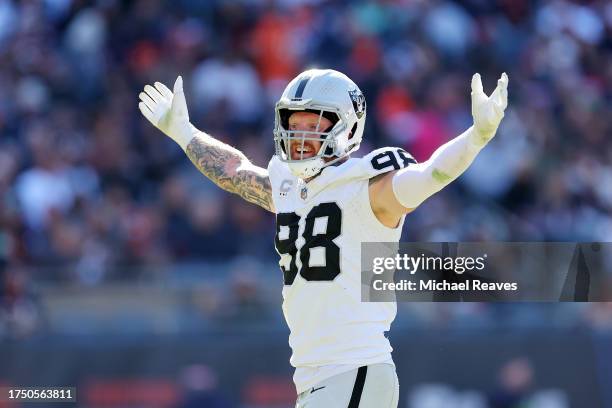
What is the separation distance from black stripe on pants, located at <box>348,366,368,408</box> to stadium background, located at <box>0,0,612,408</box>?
15.1 ft

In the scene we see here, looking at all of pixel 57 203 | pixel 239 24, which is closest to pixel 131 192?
pixel 57 203

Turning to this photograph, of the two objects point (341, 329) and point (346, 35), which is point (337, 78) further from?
point (346, 35)

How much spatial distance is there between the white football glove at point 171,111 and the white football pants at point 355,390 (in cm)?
165

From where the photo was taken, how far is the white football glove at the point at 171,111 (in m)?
5.73

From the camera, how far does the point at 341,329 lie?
454 cm

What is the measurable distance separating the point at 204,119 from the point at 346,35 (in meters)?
1.75

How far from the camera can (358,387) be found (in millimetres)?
4488

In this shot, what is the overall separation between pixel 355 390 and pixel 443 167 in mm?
895

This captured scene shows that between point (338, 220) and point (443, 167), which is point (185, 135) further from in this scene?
point (443, 167)

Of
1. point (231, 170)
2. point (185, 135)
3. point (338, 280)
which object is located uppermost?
point (185, 135)

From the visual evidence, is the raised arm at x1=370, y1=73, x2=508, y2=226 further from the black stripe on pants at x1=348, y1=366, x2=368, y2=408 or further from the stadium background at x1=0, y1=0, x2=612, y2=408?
the stadium background at x1=0, y1=0, x2=612, y2=408

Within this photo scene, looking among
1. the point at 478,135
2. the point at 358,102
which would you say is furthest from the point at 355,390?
the point at 358,102

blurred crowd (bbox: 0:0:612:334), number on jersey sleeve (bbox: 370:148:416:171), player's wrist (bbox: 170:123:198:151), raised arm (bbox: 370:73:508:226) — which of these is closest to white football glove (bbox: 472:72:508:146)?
raised arm (bbox: 370:73:508:226)

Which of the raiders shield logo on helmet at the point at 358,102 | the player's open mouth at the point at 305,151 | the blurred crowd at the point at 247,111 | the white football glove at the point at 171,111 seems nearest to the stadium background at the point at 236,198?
the blurred crowd at the point at 247,111
